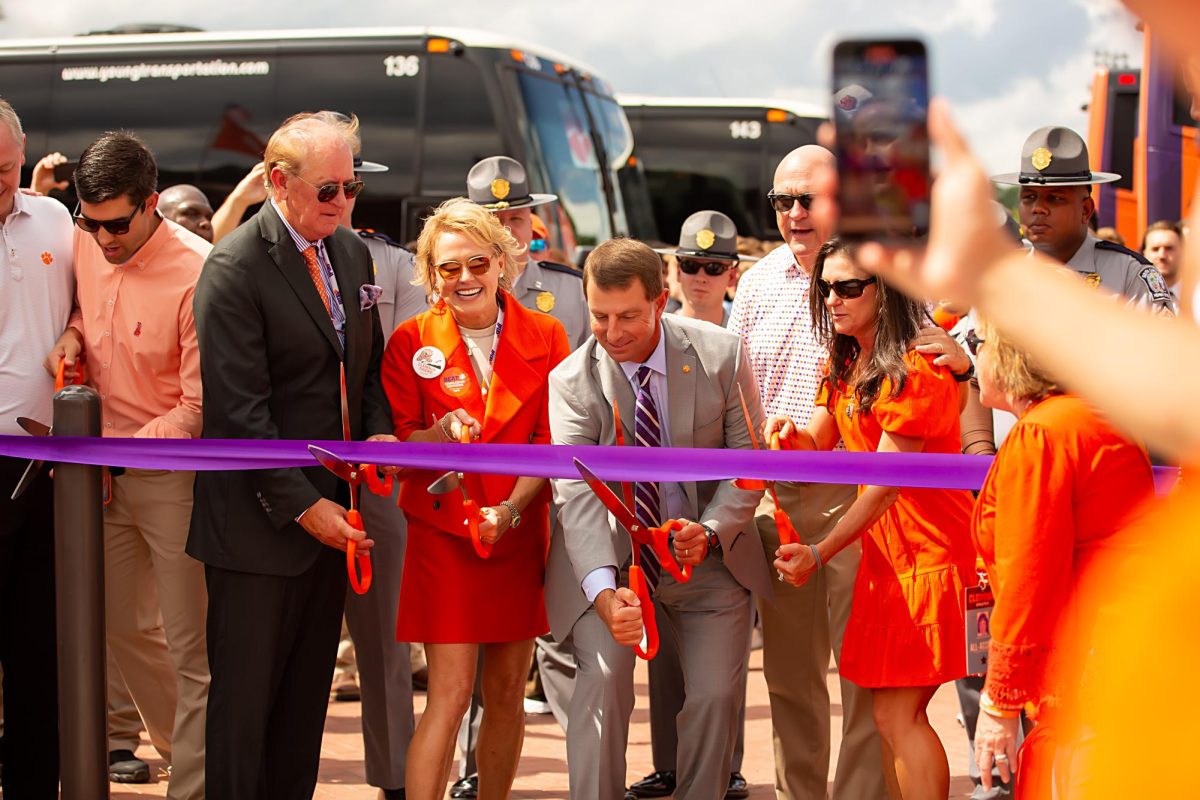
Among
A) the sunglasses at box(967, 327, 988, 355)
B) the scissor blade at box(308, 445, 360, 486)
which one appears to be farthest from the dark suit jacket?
the sunglasses at box(967, 327, 988, 355)

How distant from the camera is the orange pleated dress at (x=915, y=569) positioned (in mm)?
4344

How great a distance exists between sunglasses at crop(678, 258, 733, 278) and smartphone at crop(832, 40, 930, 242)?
5331 mm

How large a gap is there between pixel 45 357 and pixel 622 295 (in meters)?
2.07

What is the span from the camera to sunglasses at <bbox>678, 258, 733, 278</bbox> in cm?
702

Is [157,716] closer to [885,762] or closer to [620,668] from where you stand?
[620,668]

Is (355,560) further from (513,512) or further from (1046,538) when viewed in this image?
(1046,538)

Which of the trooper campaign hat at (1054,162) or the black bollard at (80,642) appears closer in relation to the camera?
the black bollard at (80,642)

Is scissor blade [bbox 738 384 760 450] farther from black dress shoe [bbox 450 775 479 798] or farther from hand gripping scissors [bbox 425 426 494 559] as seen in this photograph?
black dress shoe [bbox 450 775 479 798]

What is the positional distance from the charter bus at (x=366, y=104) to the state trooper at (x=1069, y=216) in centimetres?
848

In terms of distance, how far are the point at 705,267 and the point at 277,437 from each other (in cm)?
291

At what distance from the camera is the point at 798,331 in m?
5.35

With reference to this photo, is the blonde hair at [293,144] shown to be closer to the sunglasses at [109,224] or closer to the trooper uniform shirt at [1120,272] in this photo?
the sunglasses at [109,224]

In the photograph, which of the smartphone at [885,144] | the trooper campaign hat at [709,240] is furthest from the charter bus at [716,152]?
the smartphone at [885,144]

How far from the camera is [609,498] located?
424 centimetres
